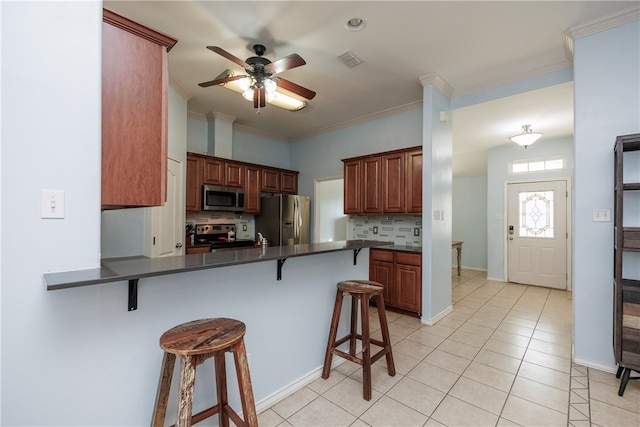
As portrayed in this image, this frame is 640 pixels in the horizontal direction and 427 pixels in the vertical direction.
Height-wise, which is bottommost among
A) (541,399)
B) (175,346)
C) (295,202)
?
(541,399)

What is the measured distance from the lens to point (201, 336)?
4.16 feet

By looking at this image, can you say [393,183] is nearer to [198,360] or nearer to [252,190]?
[252,190]

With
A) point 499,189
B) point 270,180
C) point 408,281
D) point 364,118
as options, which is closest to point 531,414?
point 408,281

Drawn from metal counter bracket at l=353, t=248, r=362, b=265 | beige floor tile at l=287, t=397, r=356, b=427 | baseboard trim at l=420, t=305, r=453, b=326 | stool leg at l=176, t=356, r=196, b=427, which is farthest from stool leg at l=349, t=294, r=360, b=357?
stool leg at l=176, t=356, r=196, b=427

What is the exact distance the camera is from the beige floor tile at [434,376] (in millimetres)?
2166

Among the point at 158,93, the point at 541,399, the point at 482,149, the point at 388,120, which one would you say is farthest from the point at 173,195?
the point at 482,149

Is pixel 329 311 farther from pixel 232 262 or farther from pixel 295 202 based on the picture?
pixel 295 202

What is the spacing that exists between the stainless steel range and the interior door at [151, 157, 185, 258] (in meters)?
0.64

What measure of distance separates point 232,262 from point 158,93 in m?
0.95

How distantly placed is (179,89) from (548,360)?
16.4ft

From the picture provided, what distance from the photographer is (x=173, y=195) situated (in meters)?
3.59

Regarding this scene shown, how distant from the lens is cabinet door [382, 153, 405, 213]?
12.8 ft

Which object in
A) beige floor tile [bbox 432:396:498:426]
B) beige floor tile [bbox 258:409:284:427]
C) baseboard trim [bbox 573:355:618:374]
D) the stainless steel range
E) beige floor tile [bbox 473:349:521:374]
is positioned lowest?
beige floor tile [bbox 473:349:521:374]

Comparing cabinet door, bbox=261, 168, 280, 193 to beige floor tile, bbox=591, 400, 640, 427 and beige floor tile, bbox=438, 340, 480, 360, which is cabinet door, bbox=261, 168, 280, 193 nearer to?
beige floor tile, bbox=438, 340, 480, 360
